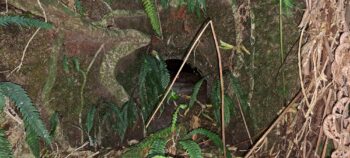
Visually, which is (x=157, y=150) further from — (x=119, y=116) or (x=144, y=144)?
(x=119, y=116)

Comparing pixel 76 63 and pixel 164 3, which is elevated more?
pixel 164 3

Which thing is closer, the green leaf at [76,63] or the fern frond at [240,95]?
the fern frond at [240,95]

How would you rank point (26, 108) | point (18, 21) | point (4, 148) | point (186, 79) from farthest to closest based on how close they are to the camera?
point (186, 79), point (18, 21), point (26, 108), point (4, 148)

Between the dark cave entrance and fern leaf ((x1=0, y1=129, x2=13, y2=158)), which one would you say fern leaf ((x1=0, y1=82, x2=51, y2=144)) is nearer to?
fern leaf ((x1=0, y1=129, x2=13, y2=158))

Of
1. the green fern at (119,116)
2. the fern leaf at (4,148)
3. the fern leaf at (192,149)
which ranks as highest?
the fern leaf at (4,148)

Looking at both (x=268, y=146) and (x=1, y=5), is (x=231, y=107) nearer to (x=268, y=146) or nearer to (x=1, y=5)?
(x=268, y=146)

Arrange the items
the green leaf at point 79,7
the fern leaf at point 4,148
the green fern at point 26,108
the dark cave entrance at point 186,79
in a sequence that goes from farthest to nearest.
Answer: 1. the dark cave entrance at point 186,79
2. the green leaf at point 79,7
3. the green fern at point 26,108
4. the fern leaf at point 4,148

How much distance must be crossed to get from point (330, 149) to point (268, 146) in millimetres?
641

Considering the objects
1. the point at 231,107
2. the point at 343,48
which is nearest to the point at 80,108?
the point at 231,107

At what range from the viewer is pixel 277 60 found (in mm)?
2992

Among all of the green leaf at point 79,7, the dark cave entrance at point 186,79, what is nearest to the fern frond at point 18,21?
the green leaf at point 79,7

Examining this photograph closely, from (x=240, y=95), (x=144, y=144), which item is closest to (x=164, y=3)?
(x=240, y=95)

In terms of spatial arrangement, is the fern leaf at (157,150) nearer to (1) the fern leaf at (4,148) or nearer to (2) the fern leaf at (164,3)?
→ (1) the fern leaf at (4,148)

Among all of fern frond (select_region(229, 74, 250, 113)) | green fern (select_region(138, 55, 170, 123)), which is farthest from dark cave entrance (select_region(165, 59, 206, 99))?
fern frond (select_region(229, 74, 250, 113))
